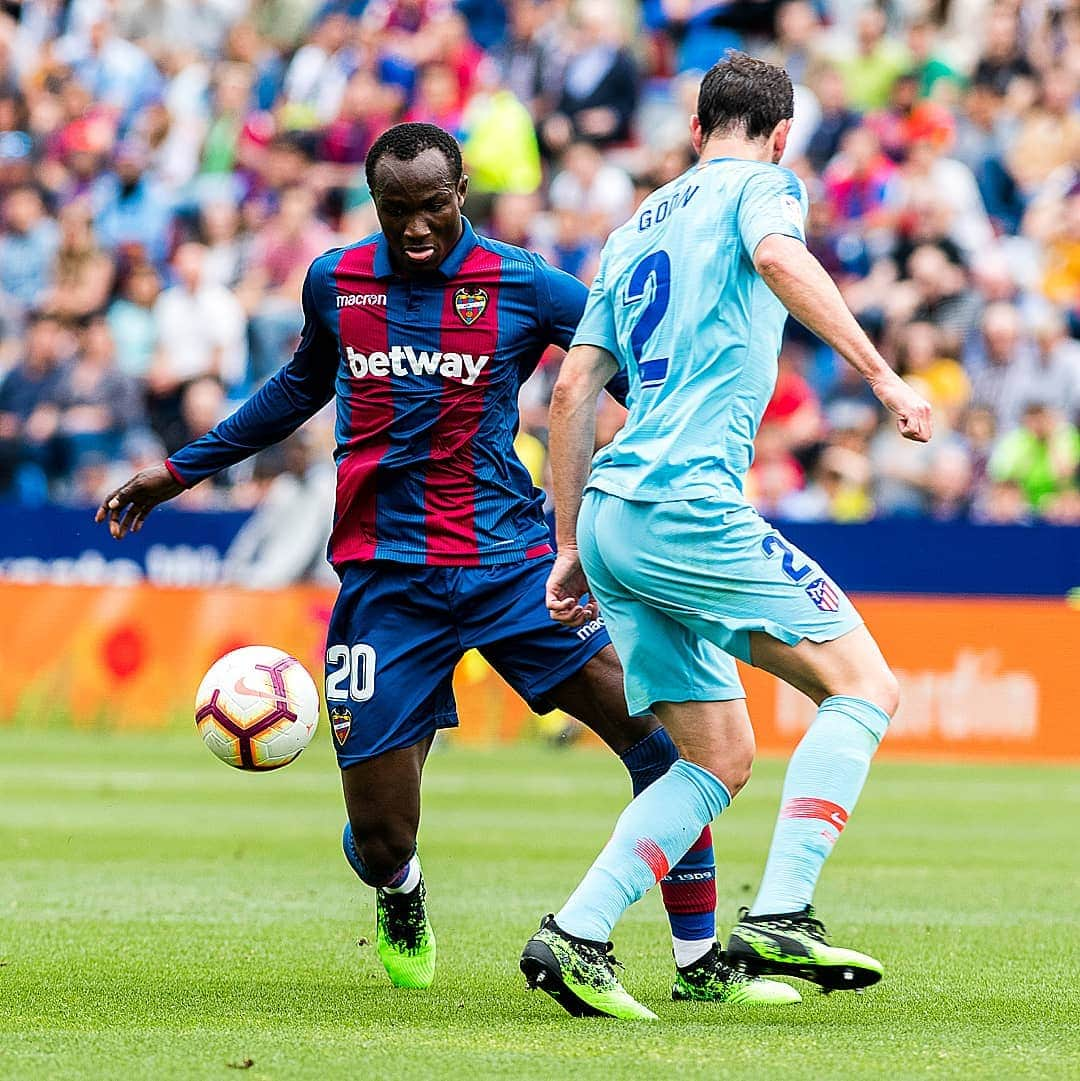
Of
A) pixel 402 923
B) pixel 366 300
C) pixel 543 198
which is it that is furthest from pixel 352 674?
pixel 543 198

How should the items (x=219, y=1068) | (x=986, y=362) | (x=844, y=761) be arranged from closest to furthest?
(x=219, y=1068), (x=844, y=761), (x=986, y=362)

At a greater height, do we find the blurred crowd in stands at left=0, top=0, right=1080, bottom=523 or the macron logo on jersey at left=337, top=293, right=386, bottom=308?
the blurred crowd in stands at left=0, top=0, right=1080, bottom=523

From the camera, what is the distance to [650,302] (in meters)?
5.64

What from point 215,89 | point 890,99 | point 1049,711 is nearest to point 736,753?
point 1049,711

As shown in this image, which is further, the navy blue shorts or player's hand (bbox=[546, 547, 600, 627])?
the navy blue shorts

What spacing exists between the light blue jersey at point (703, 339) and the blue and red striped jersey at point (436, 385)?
35.2 inches

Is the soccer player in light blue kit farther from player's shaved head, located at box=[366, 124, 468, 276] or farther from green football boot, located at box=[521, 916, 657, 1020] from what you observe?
player's shaved head, located at box=[366, 124, 468, 276]

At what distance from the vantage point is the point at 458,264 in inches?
256

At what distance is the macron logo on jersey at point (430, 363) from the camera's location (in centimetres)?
645

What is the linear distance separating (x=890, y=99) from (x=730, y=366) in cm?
1506

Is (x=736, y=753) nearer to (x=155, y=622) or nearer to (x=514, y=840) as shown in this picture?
(x=514, y=840)

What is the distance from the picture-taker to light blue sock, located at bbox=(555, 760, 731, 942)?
219 inches

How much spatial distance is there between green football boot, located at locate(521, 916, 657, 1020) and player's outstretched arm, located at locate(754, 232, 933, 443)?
153cm

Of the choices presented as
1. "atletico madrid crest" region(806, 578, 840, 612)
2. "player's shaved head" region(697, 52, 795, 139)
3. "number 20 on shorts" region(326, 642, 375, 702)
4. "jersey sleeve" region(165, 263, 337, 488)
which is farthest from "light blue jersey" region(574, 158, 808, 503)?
"jersey sleeve" region(165, 263, 337, 488)
